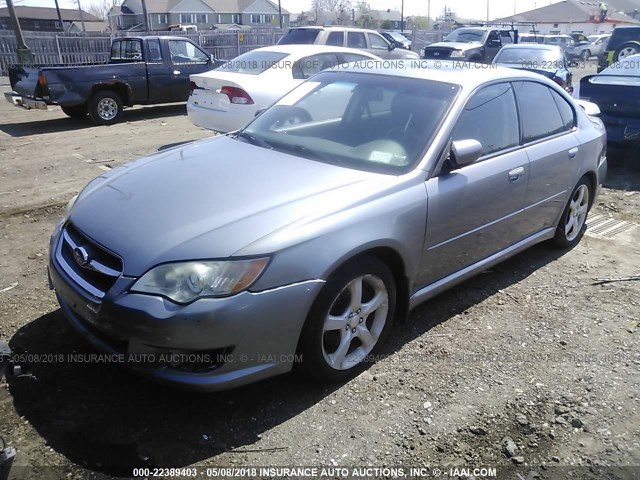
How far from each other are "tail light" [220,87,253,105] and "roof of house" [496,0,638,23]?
229 ft

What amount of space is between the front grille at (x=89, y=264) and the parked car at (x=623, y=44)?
61.4ft

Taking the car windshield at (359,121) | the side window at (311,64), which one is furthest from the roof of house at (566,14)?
the car windshield at (359,121)

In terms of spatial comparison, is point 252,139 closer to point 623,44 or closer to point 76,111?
point 76,111

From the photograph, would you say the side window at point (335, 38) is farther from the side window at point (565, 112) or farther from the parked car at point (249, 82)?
the side window at point (565, 112)

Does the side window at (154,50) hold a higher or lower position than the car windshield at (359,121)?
higher

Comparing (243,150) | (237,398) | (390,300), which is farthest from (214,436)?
(243,150)

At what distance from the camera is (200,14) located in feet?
255

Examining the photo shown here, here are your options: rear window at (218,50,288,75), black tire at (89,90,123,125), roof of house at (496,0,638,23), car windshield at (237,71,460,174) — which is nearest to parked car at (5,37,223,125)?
black tire at (89,90,123,125)

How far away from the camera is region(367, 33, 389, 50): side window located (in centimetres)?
1452

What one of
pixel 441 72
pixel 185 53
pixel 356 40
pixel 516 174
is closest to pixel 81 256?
pixel 441 72

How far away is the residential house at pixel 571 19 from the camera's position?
68000 mm

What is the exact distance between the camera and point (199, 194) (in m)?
A: 3.04

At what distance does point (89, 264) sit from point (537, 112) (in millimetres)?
3515

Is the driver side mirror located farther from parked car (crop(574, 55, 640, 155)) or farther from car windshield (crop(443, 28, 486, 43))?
car windshield (crop(443, 28, 486, 43))
